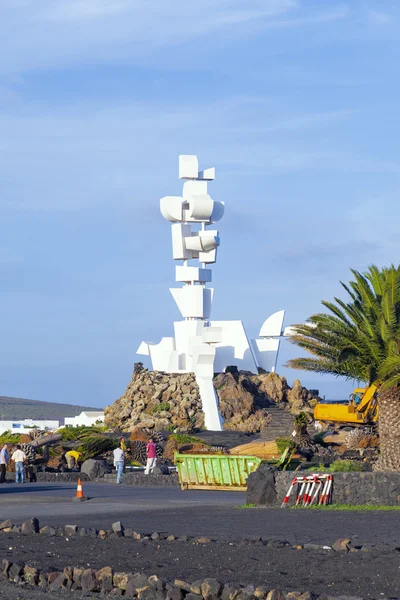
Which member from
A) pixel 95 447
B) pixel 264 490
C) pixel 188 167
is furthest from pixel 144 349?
pixel 264 490

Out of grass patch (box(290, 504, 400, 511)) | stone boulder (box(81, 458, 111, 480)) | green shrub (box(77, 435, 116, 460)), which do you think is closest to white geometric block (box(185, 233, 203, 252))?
green shrub (box(77, 435, 116, 460))

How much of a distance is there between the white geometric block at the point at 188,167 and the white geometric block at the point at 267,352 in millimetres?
11141

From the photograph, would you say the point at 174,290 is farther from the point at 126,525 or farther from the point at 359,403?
the point at 126,525

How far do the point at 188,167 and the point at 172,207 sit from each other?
8.36 ft

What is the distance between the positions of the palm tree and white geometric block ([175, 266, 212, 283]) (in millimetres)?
29777

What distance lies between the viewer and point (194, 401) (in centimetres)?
5191

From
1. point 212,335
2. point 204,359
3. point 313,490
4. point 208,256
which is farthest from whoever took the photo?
point 208,256

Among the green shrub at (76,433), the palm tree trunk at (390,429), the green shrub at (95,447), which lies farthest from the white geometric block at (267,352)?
the palm tree trunk at (390,429)

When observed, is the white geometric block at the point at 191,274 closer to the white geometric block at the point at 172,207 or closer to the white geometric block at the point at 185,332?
the white geometric block at the point at 185,332

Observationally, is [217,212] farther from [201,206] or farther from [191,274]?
[191,274]

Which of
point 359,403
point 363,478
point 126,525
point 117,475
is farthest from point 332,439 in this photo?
point 126,525

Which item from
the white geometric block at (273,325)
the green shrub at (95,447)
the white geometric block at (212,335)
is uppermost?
the white geometric block at (273,325)

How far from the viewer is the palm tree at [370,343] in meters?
20.3

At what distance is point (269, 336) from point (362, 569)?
4819 cm
